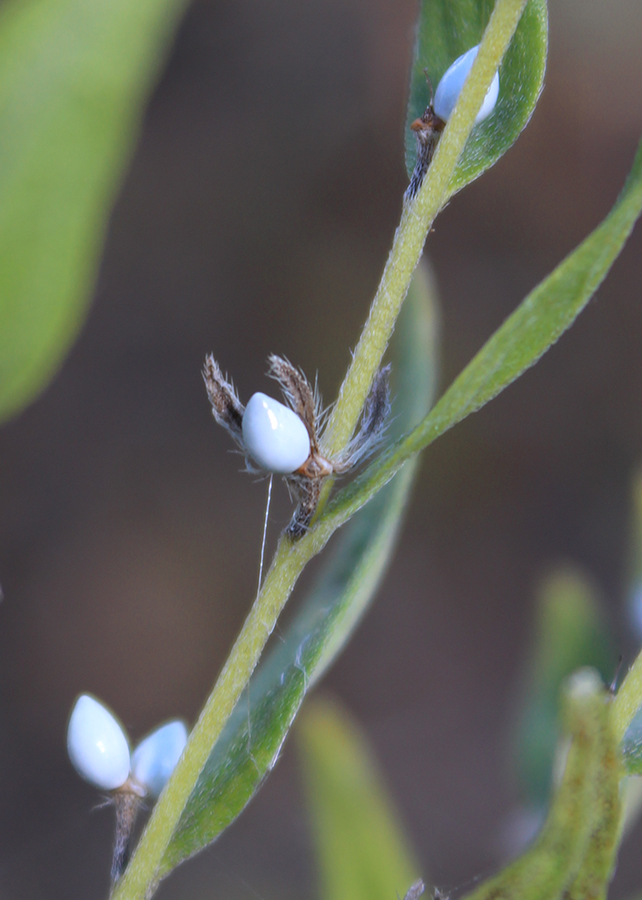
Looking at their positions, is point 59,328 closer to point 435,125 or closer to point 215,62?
point 435,125

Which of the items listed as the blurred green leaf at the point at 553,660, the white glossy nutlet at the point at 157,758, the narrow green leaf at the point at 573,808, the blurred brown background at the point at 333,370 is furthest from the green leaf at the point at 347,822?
the blurred brown background at the point at 333,370

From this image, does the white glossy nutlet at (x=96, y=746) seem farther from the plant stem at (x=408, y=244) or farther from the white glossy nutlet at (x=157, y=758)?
the plant stem at (x=408, y=244)

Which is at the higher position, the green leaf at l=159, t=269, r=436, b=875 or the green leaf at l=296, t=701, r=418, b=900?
the green leaf at l=159, t=269, r=436, b=875

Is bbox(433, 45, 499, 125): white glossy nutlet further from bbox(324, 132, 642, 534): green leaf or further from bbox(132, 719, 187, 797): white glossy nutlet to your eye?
bbox(132, 719, 187, 797): white glossy nutlet

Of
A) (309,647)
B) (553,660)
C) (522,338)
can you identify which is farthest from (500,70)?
(553,660)

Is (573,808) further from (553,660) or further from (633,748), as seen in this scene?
(553,660)

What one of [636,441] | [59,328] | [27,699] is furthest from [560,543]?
[59,328]

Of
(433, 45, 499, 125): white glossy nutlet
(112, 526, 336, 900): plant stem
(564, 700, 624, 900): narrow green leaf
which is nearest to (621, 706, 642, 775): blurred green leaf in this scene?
(564, 700, 624, 900): narrow green leaf
